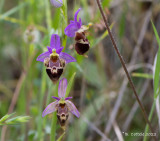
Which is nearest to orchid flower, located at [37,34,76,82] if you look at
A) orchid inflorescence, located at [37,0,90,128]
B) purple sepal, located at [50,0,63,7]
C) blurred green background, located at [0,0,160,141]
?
orchid inflorescence, located at [37,0,90,128]

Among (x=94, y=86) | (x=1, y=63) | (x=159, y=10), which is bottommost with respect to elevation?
(x=94, y=86)

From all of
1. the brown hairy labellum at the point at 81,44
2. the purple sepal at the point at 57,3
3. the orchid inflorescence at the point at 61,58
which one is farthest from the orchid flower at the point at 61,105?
the purple sepal at the point at 57,3

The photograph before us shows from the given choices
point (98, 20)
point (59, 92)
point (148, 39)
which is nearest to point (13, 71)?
point (148, 39)

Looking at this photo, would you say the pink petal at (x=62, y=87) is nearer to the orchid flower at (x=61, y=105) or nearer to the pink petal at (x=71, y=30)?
the orchid flower at (x=61, y=105)

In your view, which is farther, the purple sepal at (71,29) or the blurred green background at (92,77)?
the blurred green background at (92,77)

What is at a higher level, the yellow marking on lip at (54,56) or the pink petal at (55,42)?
the pink petal at (55,42)

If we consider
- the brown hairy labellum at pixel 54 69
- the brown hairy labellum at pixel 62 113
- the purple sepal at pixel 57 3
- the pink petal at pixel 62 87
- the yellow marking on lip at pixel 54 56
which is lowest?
the brown hairy labellum at pixel 62 113

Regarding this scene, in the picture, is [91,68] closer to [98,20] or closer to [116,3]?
[116,3]

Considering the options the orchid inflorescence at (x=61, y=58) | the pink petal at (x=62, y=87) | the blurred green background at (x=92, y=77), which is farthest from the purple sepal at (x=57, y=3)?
the blurred green background at (x=92, y=77)
